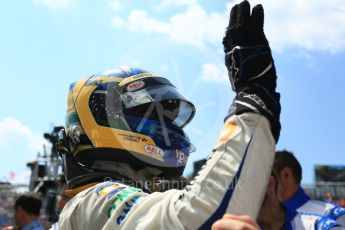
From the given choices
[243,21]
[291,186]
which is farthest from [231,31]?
[291,186]

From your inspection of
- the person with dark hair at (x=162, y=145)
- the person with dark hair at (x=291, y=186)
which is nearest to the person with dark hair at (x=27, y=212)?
the person with dark hair at (x=291, y=186)

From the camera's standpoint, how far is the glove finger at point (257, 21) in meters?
1.44

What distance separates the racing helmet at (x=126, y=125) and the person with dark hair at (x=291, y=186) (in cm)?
170

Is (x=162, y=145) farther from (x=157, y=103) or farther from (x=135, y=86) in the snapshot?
(x=135, y=86)

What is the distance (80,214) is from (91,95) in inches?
27.6

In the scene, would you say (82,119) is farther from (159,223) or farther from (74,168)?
(159,223)

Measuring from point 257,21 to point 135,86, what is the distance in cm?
96

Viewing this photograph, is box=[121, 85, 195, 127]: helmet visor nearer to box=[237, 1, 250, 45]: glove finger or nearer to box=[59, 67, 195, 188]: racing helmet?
box=[59, 67, 195, 188]: racing helmet

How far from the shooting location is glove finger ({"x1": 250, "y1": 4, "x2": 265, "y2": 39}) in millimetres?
1436

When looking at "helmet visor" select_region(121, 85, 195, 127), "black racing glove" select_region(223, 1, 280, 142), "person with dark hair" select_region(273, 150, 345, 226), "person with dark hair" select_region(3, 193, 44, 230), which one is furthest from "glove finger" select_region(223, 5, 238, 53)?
"person with dark hair" select_region(3, 193, 44, 230)

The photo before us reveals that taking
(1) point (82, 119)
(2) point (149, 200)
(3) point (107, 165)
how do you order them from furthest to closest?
1. (1) point (82, 119)
2. (3) point (107, 165)
3. (2) point (149, 200)

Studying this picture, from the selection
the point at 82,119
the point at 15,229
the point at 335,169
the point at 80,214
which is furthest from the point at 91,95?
the point at 335,169

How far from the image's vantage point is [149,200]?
1.55m

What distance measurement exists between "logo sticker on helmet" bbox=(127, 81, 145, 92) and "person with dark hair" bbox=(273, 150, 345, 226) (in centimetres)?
188
